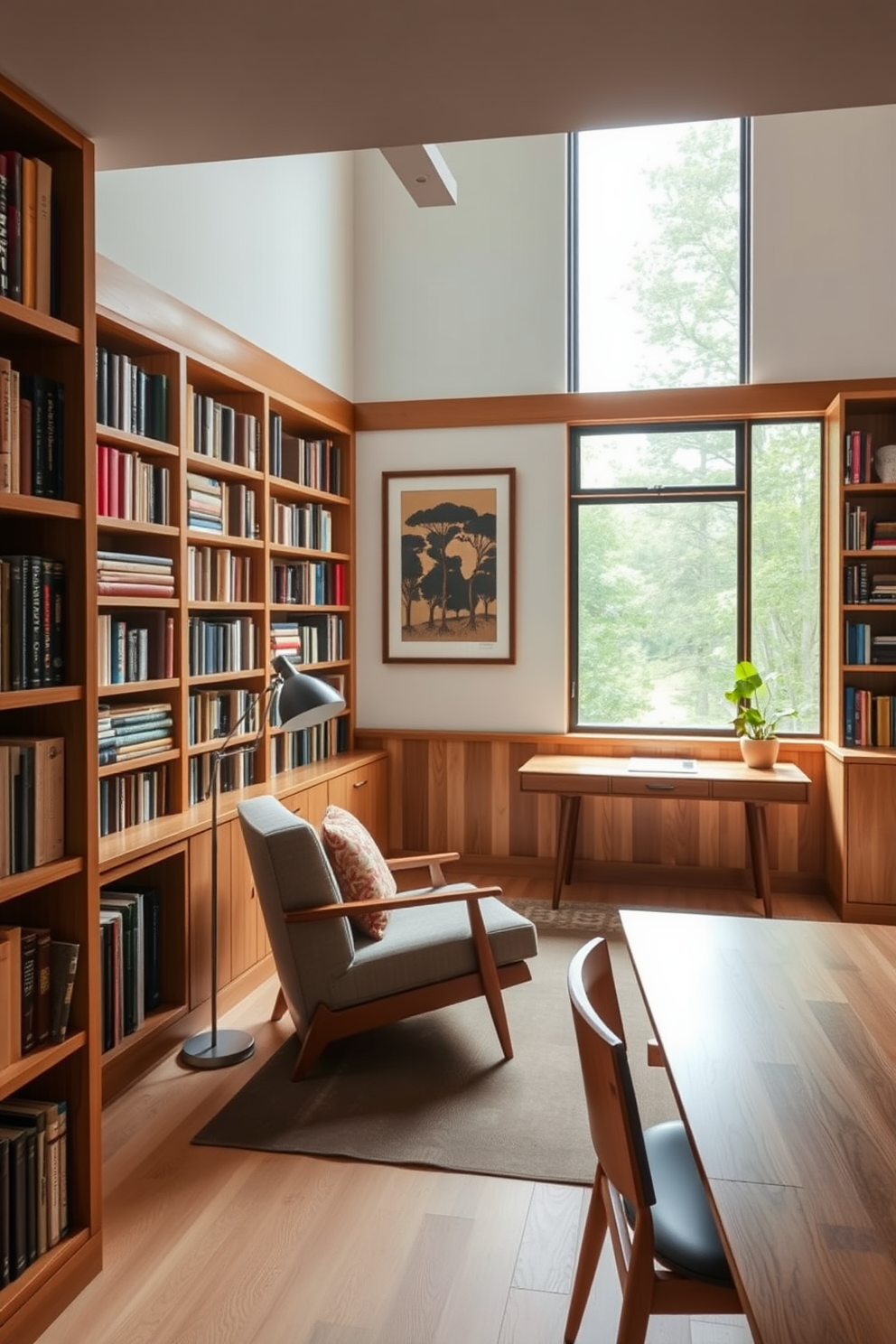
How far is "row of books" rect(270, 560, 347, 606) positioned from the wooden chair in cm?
321

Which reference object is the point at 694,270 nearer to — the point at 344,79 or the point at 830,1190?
the point at 344,79

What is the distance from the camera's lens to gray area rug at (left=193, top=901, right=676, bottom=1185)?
105 inches

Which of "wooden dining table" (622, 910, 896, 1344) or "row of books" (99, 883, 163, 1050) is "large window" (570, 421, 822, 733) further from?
"wooden dining table" (622, 910, 896, 1344)

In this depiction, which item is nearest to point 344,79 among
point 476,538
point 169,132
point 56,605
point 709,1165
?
point 169,132

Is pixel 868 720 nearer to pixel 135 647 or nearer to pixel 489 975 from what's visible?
pixel 489 975

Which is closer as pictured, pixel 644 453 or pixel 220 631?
pixel 220 631

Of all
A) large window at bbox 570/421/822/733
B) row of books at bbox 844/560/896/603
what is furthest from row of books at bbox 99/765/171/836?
row of books at bbox 844/560/896/603

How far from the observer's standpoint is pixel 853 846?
464cm

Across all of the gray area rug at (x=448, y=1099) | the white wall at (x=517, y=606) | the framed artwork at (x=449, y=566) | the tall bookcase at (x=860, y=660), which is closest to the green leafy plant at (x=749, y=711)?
the tall bookcase at (x=860, y=660)

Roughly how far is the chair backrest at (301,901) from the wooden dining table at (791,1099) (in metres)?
1.03

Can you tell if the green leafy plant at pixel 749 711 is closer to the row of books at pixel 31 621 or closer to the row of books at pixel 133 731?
the row of books at pixel 133 731

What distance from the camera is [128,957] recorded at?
3.09m

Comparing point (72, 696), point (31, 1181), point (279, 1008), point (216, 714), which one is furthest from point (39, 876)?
point (216, 714)

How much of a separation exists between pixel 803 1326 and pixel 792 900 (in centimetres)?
434
